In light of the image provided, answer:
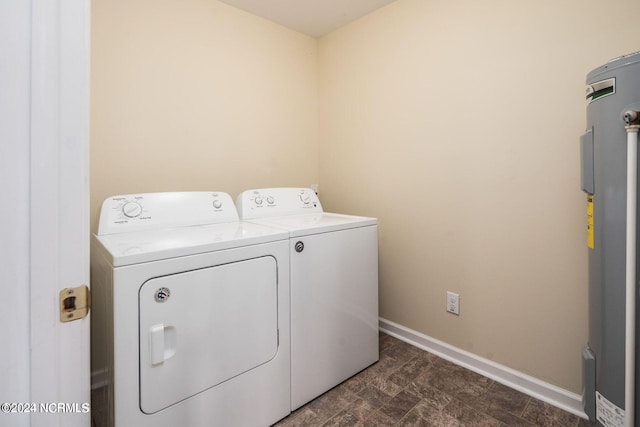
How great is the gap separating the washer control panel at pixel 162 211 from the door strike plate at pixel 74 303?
0.97 metres

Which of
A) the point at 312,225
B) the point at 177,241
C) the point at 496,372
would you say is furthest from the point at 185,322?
the point at 496,372

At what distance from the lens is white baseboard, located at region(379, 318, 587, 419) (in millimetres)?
1495

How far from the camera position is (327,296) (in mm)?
1640

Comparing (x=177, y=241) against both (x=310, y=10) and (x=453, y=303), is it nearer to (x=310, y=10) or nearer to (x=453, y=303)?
(x=453, y=303)

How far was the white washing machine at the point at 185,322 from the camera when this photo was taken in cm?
107

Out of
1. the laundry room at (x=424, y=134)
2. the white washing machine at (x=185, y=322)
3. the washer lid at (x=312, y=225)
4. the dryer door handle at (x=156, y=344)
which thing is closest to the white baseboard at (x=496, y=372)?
the laundry room at (x=424, y=134)

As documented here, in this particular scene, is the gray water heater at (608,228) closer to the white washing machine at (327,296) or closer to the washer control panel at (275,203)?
the white washing machine at (327,296)

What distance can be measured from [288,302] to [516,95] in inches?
58.8

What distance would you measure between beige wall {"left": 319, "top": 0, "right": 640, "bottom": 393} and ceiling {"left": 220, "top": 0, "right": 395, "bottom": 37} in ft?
0.32

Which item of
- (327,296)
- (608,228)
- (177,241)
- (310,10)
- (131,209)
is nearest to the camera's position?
(608,228)

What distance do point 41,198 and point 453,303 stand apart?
1.93 meters

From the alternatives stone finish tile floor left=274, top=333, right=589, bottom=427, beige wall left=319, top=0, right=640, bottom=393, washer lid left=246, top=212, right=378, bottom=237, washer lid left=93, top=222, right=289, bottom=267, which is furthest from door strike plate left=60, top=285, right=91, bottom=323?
beige wall left=319, top=0, right=640, bottom=393

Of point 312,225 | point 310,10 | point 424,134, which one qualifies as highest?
point 310,10

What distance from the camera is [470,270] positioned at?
5.96 ft
